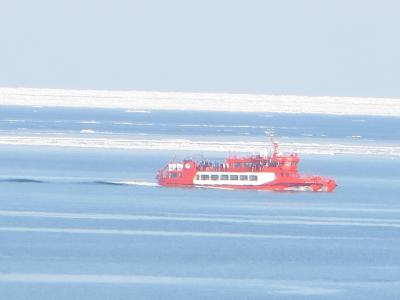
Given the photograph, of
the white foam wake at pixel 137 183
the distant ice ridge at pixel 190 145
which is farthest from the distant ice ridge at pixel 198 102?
the white foam wake at pixel 137 183

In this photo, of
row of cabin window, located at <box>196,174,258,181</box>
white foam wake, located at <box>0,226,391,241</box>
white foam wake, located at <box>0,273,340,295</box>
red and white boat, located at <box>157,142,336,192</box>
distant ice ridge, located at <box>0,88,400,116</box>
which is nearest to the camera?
white foam wake, located at <box>0,273,340,295</box>

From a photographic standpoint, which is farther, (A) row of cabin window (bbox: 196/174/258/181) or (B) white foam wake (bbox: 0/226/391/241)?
(A) row of cabin window (bbox: 196/174/258/181)

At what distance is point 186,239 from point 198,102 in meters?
144

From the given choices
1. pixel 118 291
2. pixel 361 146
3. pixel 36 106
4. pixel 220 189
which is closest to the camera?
pixel 118 291

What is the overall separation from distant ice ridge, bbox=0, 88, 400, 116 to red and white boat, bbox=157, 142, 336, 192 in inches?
4424

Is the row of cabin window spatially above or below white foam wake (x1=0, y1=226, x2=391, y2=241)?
above

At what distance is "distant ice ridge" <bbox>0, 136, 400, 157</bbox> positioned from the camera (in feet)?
232

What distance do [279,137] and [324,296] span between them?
5880 centimetres

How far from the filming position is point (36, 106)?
16775 centimetres

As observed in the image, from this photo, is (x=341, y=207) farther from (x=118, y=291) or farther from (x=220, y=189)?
(x=118, y=291)

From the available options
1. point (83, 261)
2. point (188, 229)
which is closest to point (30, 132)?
point (188, 229)

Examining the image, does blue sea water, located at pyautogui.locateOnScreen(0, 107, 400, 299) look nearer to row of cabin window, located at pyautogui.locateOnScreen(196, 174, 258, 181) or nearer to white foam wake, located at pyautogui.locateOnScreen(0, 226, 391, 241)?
white foam wake, located at pyautogui.locateOnScreen(0, 226, 391, 241)

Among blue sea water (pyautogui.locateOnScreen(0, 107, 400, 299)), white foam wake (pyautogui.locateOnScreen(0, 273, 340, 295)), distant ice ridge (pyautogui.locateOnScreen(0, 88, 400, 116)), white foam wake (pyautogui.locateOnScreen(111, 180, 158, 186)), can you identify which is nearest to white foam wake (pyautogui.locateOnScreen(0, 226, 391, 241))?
blue sea water (pyautogui.locateOnScreen(0, 107, 400, 299))

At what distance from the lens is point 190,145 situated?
72.1m
